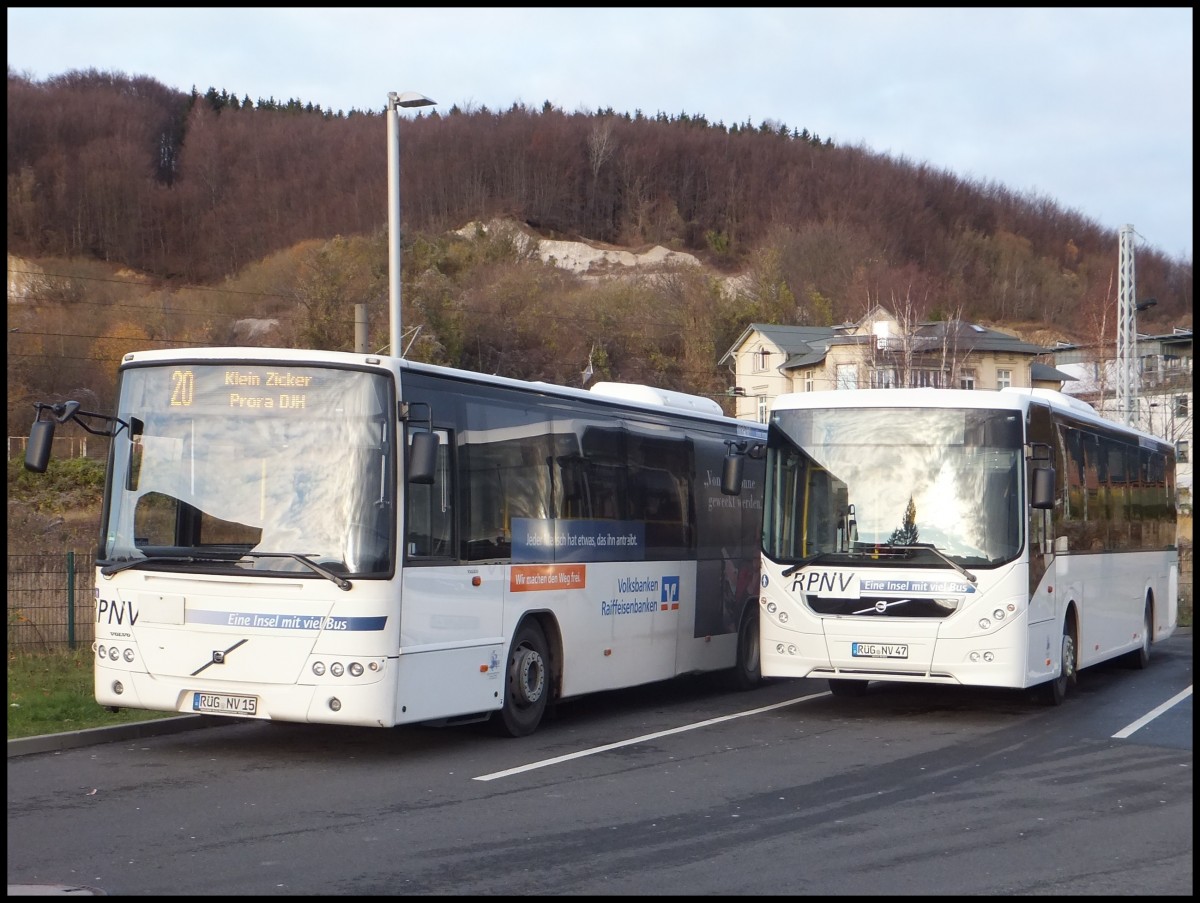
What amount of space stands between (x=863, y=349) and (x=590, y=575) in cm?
5321

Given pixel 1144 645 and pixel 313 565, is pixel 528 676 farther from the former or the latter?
pixel 1144 645

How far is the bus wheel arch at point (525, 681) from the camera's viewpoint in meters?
12.5

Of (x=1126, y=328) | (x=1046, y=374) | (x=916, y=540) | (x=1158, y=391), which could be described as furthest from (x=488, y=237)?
(x=916, y=540)

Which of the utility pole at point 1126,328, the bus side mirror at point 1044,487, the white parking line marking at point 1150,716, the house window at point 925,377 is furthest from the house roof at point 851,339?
the bus side mirror at point 1044,487

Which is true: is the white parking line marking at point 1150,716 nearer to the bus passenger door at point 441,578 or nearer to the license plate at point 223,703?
the bus passenger door at point 441,578

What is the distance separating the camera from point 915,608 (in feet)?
45.1

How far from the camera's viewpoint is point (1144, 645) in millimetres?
20328

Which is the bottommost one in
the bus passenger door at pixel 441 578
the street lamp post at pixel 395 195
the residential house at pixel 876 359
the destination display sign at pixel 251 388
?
the bus passenger door at pixel 441 578

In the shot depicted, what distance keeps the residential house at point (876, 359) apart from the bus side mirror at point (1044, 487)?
40.5 metres

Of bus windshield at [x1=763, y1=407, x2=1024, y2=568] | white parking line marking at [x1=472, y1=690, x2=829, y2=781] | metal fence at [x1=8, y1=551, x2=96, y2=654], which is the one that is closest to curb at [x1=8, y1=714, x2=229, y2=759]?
white parking line marking at [x1=472, y1=690, x2=829, y2=781]

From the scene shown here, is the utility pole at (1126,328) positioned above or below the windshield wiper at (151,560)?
above

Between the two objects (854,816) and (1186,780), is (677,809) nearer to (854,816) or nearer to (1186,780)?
(854,816)

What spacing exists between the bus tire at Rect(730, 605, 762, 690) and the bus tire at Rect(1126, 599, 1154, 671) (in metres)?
5.68

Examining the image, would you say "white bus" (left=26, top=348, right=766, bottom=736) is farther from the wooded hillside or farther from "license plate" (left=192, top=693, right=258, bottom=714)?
the wooded hillside
